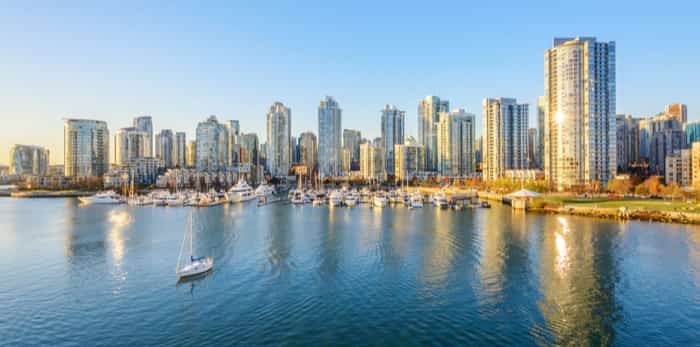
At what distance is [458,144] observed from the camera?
17988cm

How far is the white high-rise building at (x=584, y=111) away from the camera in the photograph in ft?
309

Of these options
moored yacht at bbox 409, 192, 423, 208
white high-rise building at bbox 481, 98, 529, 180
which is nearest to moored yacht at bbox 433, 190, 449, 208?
moored yacht at bbox 409, 192, 423, 208

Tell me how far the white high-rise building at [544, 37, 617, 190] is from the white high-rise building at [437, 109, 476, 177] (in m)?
77.4

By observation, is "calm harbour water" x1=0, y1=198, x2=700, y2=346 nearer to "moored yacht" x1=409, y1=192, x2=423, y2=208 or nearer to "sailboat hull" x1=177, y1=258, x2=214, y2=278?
"sailboat hull" x1=177, y1=258, x2=214, y2=278

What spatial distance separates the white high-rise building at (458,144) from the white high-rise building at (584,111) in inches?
3048

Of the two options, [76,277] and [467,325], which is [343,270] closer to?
[467,325]

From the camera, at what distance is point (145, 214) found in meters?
65.1

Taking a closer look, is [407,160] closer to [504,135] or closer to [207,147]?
[504,135]

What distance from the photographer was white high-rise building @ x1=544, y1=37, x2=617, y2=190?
94.2 metres

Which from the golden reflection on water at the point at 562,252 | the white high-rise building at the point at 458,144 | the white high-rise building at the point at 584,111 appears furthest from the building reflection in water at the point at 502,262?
the white high-rise building at the point at 458,144

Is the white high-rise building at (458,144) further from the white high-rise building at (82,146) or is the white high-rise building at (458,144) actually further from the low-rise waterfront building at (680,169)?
the white high-rise building at (82,146)

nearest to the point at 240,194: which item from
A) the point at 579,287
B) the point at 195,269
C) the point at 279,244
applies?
the point at 279,244

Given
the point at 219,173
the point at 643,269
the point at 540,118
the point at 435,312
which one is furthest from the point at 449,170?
the point at 435,312

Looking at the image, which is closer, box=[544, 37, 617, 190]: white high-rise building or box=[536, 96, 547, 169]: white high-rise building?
box=[544, 37, 617, 190]: white high-rise building
